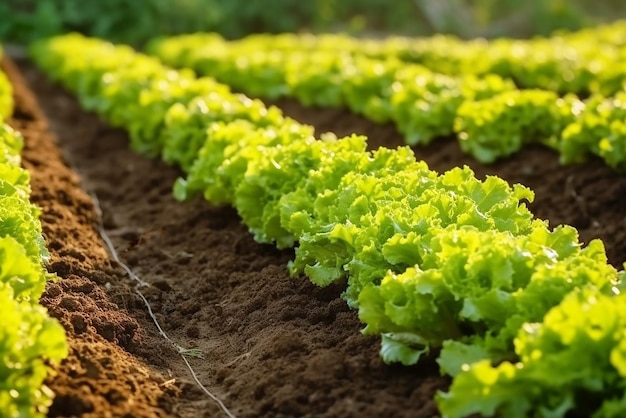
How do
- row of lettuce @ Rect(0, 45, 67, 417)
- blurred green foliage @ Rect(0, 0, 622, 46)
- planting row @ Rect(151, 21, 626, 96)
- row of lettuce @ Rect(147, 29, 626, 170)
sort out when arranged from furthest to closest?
blurred green foliage @ Rect(0, 0, 622, 46)
planting row @ Rect(151, 21, 626, 96)
row of lettuce @ Rect(147, 29, 626, 170)
row of lettuce @ Rect(0, 45, 67, 417)

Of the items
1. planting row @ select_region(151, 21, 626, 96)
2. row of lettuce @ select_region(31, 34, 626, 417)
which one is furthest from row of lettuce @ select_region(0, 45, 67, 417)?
planting row @ select_region(151, 21, 626, 96)

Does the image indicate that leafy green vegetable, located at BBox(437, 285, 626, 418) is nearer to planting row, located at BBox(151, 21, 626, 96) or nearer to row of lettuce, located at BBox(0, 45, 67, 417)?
row of lettuce, located at BBox(0, 45, 67, 417)

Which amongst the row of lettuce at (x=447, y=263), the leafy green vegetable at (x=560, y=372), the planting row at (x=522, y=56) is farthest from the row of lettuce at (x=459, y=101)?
the leafy green vegetable at (x=560, y=372)

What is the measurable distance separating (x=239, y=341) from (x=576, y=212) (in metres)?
4.22

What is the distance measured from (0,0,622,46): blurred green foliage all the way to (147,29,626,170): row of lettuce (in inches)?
445

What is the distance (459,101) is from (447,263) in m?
6.85

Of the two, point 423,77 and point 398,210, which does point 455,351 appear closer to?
point 398,210

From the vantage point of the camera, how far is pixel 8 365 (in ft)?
14.5

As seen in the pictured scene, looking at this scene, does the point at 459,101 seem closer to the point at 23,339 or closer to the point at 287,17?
the point at 23,339

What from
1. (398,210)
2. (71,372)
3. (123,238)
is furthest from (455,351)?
(123,238)

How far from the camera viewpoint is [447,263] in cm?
502

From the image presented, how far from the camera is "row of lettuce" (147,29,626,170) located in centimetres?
984

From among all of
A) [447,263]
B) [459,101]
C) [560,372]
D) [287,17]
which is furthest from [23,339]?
[287,17]

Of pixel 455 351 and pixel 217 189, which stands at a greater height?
pixel 455 351
